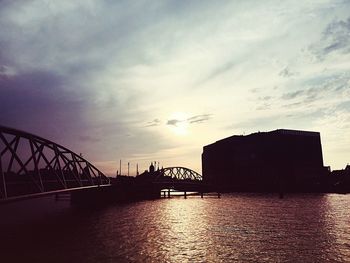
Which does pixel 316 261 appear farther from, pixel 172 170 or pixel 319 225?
pixel 172 170

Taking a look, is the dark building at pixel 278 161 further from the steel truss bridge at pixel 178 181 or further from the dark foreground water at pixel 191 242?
the dark foreground water at pixel 191 242

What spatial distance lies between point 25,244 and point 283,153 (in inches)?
5736

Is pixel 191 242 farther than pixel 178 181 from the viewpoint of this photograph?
No

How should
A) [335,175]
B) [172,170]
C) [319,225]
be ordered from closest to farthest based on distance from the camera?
[319,225] < [335,175] < [172,170]

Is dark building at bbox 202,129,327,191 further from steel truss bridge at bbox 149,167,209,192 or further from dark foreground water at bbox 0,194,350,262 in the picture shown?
dark foreground water at bbox 0,194,350,262

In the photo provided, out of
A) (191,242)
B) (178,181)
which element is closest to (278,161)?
(178,181)

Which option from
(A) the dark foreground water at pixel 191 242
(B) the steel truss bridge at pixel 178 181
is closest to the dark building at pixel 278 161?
(B) the steel truss bridge at pixel 178 181

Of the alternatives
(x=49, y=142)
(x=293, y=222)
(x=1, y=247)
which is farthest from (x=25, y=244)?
(x=293, y=222)

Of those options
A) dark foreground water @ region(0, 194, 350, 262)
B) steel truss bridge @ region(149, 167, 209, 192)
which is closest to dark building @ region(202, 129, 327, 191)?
steel truss bridge @ region(149, 167, 209, 192)

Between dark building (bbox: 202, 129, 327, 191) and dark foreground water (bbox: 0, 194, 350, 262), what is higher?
dark building (bbox: 202, 129, 327, 191)

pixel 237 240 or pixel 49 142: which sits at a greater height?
pixel 49 142

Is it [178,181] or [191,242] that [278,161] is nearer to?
[178,181]

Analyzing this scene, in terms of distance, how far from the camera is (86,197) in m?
109

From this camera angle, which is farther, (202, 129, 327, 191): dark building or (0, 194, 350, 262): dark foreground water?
(202, 129, 327, 191): dark building
